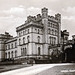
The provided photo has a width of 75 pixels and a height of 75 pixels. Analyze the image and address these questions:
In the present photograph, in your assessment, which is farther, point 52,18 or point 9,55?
point 9,55

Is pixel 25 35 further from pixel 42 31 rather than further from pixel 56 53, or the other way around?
pixel 56 53

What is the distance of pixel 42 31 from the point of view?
2840 inches

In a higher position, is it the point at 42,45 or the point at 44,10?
the point at 44,10

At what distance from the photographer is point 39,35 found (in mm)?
70625

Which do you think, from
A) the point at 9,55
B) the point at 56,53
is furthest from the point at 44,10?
the point at 9,55

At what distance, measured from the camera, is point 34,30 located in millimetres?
69000

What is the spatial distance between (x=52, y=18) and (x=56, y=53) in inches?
532

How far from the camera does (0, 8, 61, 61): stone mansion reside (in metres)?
68.3

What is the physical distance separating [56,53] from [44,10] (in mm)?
15046

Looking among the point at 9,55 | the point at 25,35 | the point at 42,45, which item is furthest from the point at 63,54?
the point at 9,55

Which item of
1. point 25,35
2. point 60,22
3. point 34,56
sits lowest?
point 34,56

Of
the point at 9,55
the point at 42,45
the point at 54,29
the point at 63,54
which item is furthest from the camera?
the point at 9,55

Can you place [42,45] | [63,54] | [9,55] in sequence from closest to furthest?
[63,54]
[42,45]
[9,55]

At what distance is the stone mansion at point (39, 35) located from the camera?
68338mm
